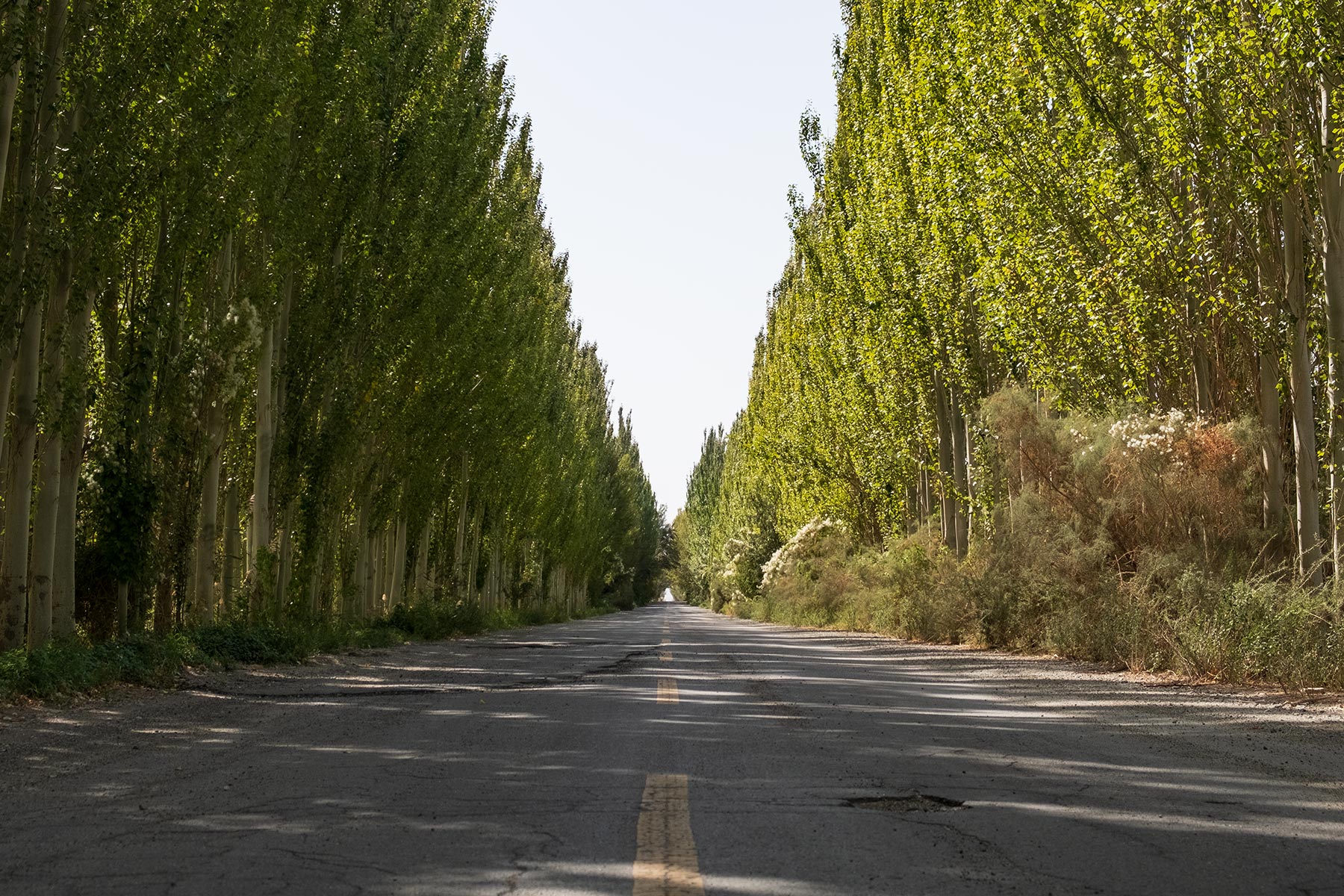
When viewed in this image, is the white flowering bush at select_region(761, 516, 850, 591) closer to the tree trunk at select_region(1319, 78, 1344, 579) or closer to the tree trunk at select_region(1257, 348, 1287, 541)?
the tree trunk at select_region(1257, 348, 1287, 541)

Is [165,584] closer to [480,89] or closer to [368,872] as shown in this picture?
[368,872]

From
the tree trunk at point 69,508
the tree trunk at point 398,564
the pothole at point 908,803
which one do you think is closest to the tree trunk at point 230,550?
the tree trunk at point 69,508

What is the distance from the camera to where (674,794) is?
5586 millimetres

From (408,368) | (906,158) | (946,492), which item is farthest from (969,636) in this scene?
(408,368)

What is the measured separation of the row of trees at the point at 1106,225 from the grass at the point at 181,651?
11286mm

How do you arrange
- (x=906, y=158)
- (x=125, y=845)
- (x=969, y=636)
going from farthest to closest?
(x=906, y=158) < (x=969, y=636) < (x=125, y=845)

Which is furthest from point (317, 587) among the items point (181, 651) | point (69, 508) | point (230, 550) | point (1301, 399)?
point (1301, 399)

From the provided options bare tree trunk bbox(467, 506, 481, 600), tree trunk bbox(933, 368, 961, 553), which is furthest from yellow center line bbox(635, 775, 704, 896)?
bare tree trunk bbox(467, 506, 481, 600)

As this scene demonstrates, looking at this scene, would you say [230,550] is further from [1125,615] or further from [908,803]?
[908,803]

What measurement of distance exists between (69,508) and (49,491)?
487 millimetres

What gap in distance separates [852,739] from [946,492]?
60.5 ft

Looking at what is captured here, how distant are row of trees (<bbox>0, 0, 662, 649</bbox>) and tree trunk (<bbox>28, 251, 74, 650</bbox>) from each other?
28 millimetres

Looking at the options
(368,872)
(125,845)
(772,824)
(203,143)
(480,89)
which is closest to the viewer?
(368,872)

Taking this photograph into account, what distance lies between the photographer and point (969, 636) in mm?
20500
